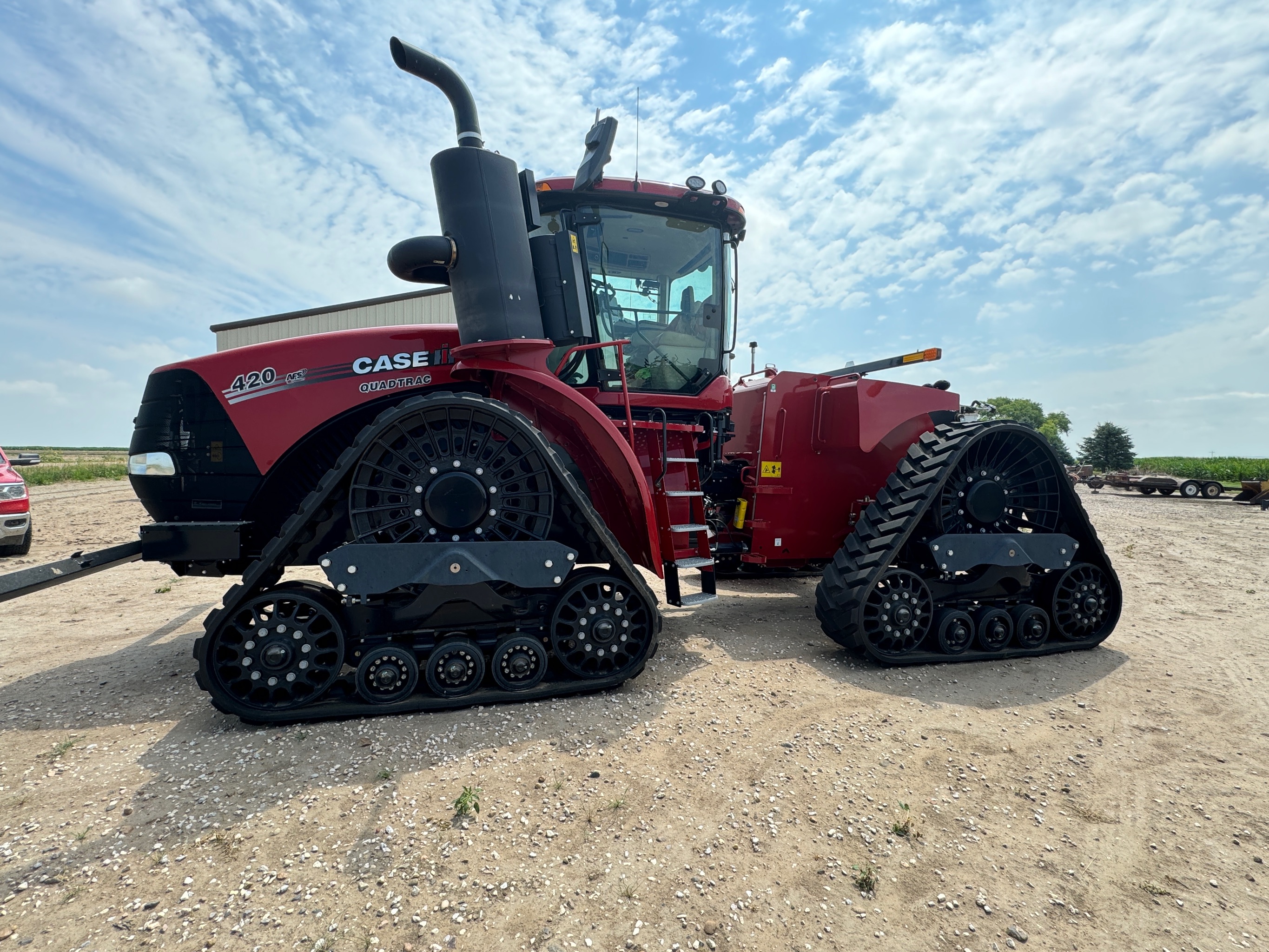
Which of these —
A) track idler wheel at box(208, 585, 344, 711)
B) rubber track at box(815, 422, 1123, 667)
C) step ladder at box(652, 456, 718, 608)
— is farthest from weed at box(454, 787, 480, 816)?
rubber track at box(815, 422, 1123, 667)

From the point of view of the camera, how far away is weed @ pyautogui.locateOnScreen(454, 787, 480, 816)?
8.86ft

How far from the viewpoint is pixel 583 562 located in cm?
413

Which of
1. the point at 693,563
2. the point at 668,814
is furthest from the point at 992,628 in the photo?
the point at 668,814

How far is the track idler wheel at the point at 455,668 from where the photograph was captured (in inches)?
142

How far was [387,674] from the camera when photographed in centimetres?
354

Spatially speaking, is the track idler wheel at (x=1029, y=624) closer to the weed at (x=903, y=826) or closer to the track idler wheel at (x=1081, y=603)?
the track idler wheel at (x=1081, y=603)

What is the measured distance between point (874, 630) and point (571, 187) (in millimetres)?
4061

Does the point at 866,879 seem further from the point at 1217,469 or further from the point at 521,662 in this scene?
the point at 1217,469

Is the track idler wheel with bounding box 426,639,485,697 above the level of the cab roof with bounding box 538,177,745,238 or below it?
below

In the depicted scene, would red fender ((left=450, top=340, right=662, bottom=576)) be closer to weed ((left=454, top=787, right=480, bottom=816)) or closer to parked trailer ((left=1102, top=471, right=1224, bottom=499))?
weed ((left=454, top=787, right=480, bottom=816))

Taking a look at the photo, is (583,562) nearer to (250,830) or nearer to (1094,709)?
(250,830)

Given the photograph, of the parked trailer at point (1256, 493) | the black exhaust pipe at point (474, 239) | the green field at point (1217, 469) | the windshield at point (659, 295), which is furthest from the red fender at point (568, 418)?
the green field at point (1217, 469)

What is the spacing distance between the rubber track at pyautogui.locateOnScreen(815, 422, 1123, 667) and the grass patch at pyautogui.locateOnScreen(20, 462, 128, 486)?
29.1m

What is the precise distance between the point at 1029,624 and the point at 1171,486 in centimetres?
2603
